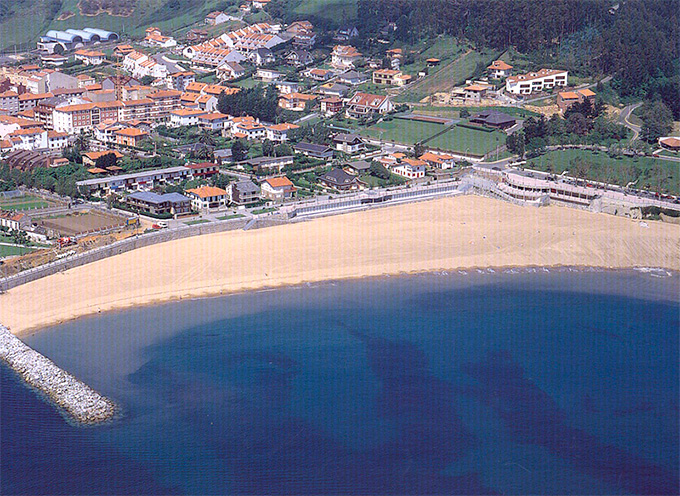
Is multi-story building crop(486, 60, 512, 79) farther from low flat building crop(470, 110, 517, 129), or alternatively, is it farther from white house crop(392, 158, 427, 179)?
white house crop(392, 158, 427, 179)

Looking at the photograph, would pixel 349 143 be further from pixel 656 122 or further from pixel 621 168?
pixel 656 122

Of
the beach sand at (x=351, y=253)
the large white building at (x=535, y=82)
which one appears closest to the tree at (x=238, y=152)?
the beach sand at (x=351, y=253)

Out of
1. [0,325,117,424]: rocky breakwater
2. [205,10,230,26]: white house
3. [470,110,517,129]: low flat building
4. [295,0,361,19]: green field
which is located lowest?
[470,110,517,129]: low flat building

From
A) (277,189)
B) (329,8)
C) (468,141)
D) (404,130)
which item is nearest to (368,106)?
(404,130)

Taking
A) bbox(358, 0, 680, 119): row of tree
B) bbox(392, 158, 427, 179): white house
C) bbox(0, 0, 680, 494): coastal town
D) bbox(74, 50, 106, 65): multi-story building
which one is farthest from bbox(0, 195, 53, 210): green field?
bbox(358, 0, 680, 119): row of tree

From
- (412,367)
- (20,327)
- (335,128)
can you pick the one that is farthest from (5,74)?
(412,367)

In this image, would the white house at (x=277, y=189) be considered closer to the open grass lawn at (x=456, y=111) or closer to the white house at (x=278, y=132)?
the white house at (x=278, y=132)

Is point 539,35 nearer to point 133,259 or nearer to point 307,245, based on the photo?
point 307,245
